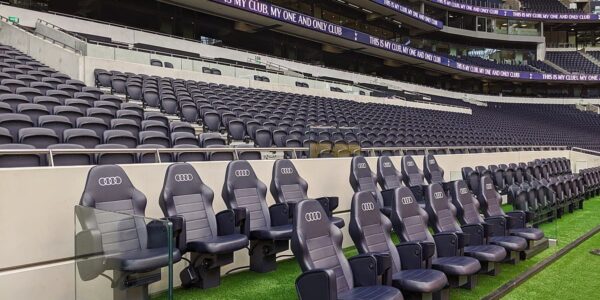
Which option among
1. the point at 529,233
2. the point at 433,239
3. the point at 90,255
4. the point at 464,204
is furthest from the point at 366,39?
the point at 90,255

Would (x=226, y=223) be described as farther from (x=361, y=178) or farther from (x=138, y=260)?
(x=361, y=178)

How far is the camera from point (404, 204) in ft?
15.1

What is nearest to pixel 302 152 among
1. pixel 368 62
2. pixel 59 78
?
pixel 59 78

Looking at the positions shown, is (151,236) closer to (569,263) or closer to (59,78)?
(569,263)

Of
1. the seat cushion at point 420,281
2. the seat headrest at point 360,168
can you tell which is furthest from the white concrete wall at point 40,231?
the seat headrest at point 360,168

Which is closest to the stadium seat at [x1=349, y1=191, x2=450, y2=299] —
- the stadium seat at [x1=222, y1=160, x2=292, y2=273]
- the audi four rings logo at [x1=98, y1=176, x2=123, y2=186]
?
the stadium seat at [x1=222, y1=160, x2=292, y2=273]

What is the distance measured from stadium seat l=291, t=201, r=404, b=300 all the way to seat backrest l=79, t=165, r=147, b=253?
3.71 feet

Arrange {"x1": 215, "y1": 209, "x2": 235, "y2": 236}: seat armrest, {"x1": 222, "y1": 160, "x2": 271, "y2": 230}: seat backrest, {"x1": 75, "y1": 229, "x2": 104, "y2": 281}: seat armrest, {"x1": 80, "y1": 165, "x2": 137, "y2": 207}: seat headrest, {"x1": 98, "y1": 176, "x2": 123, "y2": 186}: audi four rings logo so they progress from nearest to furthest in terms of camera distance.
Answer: {"x1": 75, "y1": 229, "x2": 104, "y2": 281}: seat armrest → {"x1": 80, "y1": 165, "x2": 137, "y2": 207}: seat headrest → {"x1": 98, "y1": 176, "x2": 123, "y2": 186}: audi four rings logo → {"x1": 215, "y1": 209, "x2": 235, "y2": 236}: seat armrest → {"x1": 222, "y1": 160, "x2": 271, "y2": 230}: seat backrest

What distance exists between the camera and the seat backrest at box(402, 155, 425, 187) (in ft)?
25.0

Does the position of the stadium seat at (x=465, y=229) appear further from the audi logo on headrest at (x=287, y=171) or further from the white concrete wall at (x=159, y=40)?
the white concrete wall at (x=159, y=40)

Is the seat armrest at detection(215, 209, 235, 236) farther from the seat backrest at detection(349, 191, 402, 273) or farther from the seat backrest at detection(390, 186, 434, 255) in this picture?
the seat backrest at detection(390, 186, 434, 255)

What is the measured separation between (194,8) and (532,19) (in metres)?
29.6

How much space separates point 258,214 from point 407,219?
1.58 meters

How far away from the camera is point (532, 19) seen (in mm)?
38156
